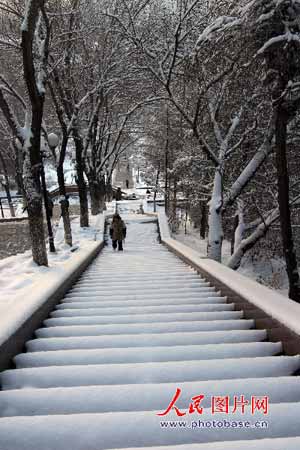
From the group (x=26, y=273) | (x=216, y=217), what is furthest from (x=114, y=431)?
(x=216, y=217)

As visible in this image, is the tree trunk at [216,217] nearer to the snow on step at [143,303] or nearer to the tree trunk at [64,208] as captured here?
the tree trunk at [64,208]

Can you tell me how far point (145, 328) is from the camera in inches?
137

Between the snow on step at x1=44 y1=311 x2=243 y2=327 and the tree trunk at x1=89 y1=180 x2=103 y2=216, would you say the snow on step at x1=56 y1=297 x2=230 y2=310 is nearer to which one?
the snow on step at x1=44 y1=311 x2=243 y2=327

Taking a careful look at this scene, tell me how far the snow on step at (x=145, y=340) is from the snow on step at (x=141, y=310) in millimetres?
905

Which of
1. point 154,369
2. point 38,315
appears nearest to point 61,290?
point 38,315

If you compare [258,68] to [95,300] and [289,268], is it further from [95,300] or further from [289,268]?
[95,300]

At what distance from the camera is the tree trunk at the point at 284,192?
774 cm

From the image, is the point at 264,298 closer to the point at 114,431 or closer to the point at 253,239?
the point at 114,431

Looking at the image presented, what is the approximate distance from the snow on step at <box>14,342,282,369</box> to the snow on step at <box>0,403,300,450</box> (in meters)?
0.82

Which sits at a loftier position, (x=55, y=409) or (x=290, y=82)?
(x=290, y=82)

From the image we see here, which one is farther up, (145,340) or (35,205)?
(35,205)

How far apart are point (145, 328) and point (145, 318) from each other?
12.6 inches

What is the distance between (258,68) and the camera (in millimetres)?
7934

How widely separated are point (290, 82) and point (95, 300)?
5.71 metres
